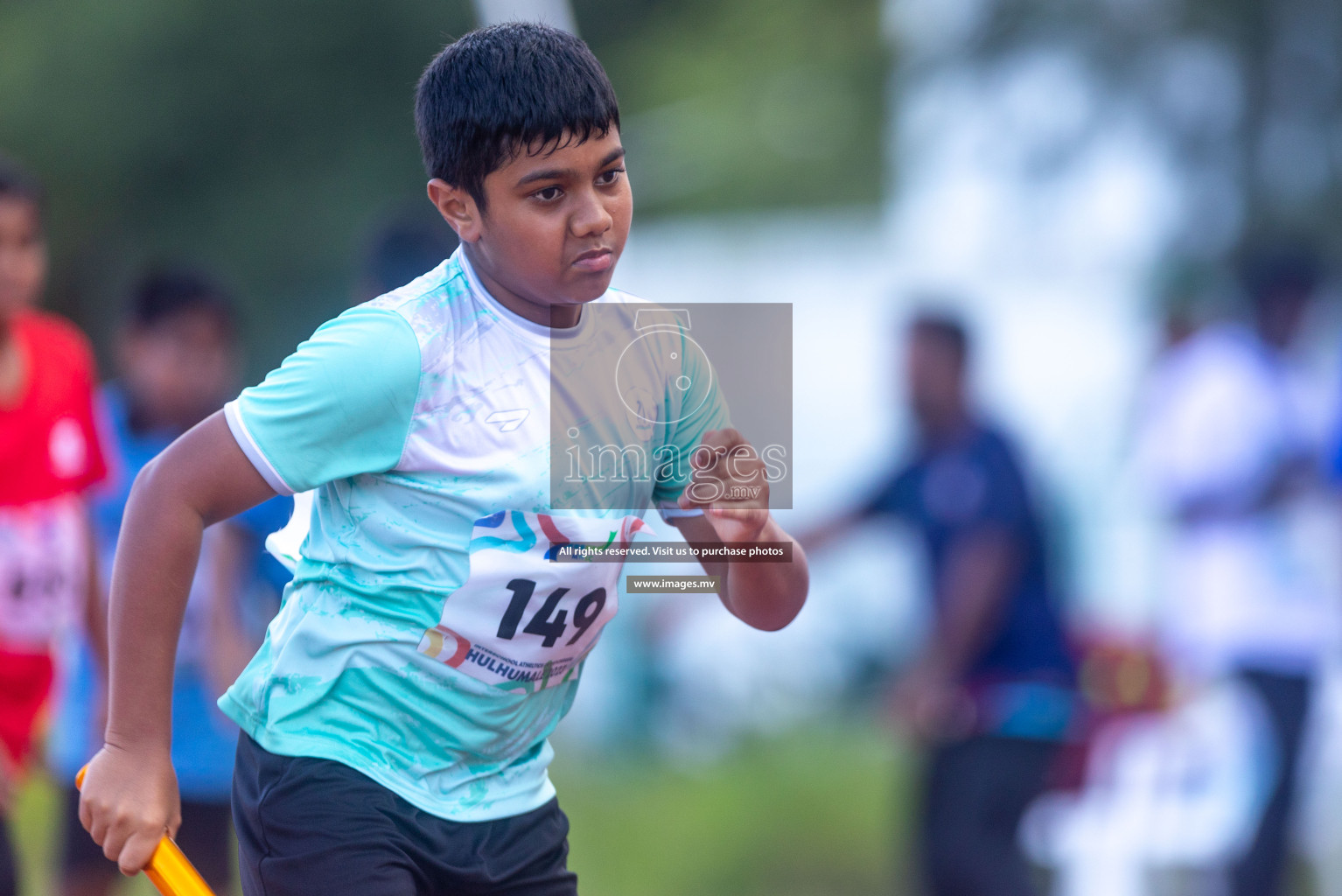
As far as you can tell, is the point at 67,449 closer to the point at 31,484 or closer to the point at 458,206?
the point at 31,484

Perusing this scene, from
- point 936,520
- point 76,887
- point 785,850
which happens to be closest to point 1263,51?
point 936,520

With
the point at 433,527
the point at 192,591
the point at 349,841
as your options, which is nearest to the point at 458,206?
the point at 433,527

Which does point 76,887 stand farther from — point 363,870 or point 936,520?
point 936,520

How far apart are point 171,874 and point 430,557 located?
0.58 metres

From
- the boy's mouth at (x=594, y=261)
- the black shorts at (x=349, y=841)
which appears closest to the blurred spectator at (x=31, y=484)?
the black shorts at (x=349, y=841)

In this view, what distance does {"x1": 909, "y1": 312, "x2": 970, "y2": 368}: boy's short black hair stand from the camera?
5.40 meters

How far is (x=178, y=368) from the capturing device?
4602mm

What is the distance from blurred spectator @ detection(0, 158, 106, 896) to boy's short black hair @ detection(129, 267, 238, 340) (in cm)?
69

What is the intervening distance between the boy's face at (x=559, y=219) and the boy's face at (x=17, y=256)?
192cm

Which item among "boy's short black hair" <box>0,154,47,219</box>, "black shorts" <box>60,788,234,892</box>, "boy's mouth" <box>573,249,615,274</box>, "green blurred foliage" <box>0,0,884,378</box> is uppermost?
"green blurred foliage" <box>0,0,884,378</box>

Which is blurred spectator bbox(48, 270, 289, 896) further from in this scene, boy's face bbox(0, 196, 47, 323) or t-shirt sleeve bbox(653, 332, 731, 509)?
t-shirt sleeve bbox(653, 332, 731, 509)

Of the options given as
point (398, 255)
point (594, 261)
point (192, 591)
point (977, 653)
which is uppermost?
point (398, 255)

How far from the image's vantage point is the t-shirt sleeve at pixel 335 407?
210 centimetres

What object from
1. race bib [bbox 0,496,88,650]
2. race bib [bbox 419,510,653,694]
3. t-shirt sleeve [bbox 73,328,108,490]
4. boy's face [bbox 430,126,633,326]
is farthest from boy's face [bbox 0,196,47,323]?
race bib [bbox 419,510,653,694]
